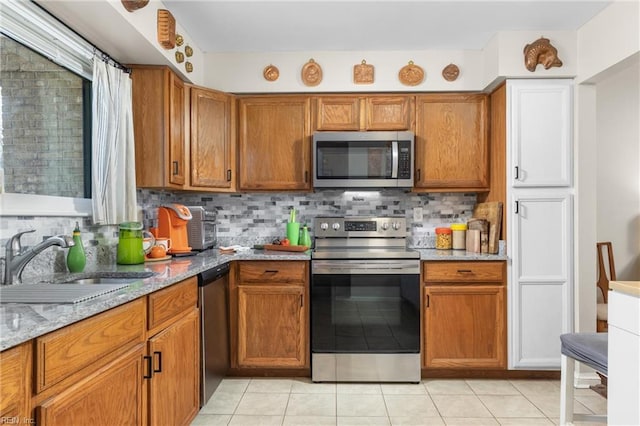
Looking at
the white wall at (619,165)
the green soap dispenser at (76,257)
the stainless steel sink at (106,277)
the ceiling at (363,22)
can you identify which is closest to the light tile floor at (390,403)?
the stainless steel sink at (106,277)

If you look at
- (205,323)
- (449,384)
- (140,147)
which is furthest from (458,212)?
(140,147)

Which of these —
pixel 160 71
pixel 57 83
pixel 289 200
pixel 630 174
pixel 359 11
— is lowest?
pixel 289 200

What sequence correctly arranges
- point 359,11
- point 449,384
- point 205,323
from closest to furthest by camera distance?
point 205,323 < point 359,11 < point 449,384

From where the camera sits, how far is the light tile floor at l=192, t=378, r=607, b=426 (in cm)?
228

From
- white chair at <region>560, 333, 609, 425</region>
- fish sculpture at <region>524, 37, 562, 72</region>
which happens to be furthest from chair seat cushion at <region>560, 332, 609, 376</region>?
fish sculpture at <region>524, 37, 562, 72</region>

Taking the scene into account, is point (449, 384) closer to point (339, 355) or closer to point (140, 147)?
point (339, 355)

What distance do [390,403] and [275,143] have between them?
6.48 ft

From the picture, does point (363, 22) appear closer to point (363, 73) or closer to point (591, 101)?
point (363, 73)

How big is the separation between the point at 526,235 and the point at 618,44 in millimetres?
1254

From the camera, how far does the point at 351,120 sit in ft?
10.3

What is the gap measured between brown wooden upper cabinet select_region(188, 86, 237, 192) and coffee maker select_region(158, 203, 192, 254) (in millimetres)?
258

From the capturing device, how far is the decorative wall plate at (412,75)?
3.07 m

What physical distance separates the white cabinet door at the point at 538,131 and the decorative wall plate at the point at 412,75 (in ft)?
2.09

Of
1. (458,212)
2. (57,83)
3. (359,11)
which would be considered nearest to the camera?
(57,83)
